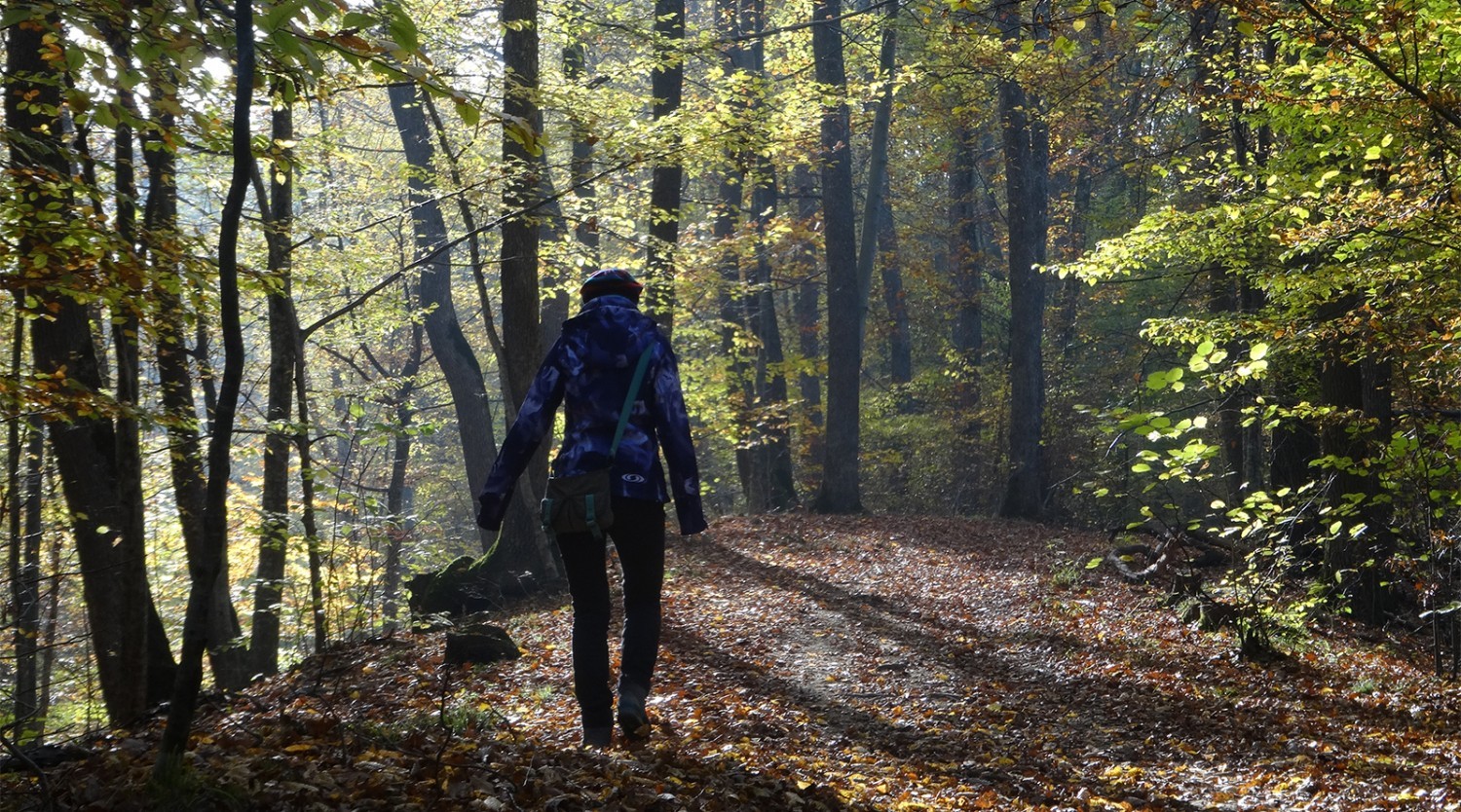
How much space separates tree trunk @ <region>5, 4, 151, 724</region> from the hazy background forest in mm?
26

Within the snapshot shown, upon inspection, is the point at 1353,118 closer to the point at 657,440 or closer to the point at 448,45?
the point at 657,440

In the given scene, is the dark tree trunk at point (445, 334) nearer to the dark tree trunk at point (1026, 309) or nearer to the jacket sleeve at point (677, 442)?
the dark tree trunk at point (1026, 309)

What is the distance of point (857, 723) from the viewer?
6.27 m

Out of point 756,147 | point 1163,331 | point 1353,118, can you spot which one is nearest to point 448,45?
point 756,147

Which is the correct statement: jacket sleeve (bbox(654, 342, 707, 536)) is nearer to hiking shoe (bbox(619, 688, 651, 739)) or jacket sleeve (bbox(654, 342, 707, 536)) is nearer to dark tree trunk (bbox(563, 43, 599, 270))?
hiking shoe (bbox(619, 688, 651, 739))

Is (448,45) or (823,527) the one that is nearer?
(448,45)

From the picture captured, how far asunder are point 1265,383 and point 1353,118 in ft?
23.7

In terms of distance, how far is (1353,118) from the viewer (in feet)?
22.8

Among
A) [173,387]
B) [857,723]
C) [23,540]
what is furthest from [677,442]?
[23,540]

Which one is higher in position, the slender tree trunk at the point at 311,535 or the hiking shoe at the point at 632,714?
the slender tree trunk at the point at 311,535

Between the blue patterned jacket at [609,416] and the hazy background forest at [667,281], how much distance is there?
1.21 metres

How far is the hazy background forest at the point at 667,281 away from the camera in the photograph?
4910mm

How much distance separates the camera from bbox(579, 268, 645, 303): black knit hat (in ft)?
16.9

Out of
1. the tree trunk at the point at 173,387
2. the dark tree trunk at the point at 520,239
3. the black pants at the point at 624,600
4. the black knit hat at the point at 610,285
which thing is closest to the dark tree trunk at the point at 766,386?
the dark tree trunk at the point at 520,239
